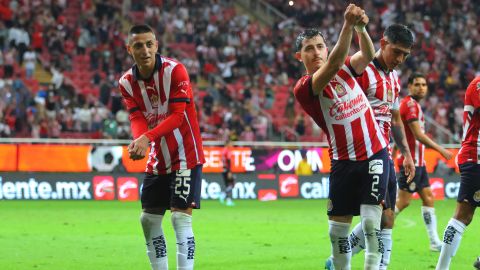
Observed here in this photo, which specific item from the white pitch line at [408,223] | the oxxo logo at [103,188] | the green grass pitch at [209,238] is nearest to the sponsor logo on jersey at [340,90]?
the green grass pitch at [209,238]

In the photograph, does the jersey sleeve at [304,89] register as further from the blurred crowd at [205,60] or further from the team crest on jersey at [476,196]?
the blurred crowd at [205,60]

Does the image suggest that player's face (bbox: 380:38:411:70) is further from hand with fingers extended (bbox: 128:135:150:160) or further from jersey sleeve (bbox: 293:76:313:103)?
hand with fingers extended (bbox: 128:135:150:160)

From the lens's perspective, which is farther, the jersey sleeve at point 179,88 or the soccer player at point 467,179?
the soccer player at point 467,179

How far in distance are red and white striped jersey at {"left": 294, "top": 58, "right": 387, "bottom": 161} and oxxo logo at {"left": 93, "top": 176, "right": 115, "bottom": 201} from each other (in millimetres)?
17383

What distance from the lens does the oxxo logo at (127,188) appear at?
24906 millimetres

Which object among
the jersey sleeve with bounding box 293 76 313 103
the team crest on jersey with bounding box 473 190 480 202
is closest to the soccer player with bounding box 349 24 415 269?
the team crest on jersey with bounding box 473 190 480 202

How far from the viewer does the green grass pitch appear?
11305 mm

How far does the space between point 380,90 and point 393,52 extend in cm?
58

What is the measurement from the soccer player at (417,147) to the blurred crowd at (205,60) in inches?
524

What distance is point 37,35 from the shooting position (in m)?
31.3

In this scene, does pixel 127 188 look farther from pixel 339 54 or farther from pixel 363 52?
pixel 339 54

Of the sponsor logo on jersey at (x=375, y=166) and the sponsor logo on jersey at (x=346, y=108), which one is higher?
the sponsor logo on jersey at (x=346, y=108)

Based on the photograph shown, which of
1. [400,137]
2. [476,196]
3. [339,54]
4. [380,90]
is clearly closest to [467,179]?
[476,196]

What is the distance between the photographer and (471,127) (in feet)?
30.6
